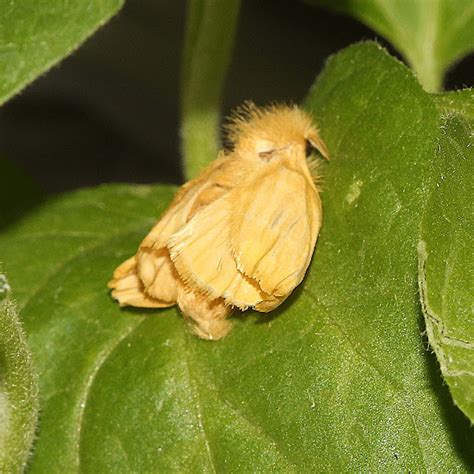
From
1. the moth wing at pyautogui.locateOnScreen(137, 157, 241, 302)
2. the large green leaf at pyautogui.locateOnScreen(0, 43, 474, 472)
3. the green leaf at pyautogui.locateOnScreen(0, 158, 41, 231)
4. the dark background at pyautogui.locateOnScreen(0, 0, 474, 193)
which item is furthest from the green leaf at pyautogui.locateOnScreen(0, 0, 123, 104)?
the dark background at pyautogui.locateOnScreen(0, 0, 474, 193)

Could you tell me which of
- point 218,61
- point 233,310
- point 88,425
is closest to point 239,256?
point 233,310

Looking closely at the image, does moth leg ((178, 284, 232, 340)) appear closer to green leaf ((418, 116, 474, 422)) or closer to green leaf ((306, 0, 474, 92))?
green leaf ((418, 116, 474, 422))

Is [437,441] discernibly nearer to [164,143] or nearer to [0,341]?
[0,341]

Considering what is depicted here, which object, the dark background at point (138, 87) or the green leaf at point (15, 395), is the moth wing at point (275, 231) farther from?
the dark background at point (138, 87)

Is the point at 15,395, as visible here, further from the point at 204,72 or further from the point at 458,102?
the point at 204,72

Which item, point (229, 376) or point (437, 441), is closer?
point (437, 441)

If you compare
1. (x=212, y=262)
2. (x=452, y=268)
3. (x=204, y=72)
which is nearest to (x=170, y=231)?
(x=212, y=262)
